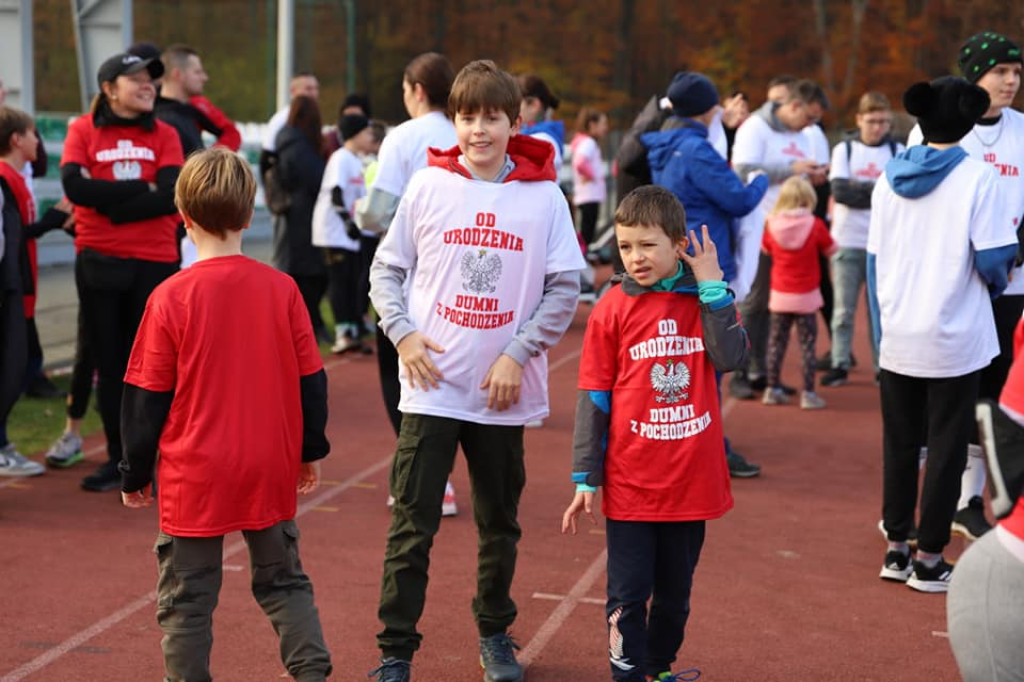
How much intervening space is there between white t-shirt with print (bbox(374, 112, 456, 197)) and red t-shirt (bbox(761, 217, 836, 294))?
4596 mm

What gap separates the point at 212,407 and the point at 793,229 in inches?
275

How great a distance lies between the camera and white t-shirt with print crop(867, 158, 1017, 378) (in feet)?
18.9

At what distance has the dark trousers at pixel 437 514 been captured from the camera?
474cm

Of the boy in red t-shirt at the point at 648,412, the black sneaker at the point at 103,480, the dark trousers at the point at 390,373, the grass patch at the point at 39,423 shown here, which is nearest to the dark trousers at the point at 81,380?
the grass patch at the point at 39,423

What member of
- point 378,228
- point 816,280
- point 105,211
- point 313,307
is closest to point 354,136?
point 313,307

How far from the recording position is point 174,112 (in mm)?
8969

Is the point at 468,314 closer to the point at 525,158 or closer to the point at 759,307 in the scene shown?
the point at 525,158

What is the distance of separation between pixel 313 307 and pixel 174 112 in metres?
3.53

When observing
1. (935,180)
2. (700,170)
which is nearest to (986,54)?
(935,180)

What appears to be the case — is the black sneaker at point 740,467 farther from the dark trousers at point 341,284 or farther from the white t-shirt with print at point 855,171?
the dark trousers at point 341,284

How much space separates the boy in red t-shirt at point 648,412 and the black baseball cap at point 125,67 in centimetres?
342

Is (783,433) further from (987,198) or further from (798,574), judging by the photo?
(987,198)

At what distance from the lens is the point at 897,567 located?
632 cm

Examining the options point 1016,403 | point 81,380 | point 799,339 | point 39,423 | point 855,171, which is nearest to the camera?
point 1016,403
